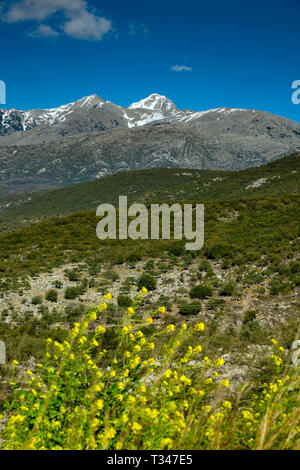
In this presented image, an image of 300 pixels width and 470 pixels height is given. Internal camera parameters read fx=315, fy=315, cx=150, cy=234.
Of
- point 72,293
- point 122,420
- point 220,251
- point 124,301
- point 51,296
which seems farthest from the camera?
point 220,251

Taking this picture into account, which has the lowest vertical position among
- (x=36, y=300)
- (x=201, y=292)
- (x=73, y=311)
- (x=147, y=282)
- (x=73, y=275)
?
(x=73, y=311)

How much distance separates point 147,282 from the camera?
16.2 m

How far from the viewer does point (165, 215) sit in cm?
3409

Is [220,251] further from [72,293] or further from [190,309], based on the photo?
[72,293]

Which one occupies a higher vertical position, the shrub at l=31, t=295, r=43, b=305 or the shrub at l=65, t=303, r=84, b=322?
the shrub at l=31, t=295, r=43, b=305

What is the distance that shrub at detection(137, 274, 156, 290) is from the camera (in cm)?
1608

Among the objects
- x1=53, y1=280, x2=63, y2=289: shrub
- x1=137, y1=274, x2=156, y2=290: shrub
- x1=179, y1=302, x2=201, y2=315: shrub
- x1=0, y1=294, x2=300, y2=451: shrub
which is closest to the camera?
x1=0, y1=294, x2=300, y2=451: shrub

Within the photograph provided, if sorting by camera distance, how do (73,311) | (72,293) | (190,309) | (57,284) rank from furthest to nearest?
(57,284) < (72,293) < (190,309) < (73,311)

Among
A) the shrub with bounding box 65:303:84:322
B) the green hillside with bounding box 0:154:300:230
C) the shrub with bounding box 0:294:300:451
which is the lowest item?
the shrub with bounding box 65:303:84:322

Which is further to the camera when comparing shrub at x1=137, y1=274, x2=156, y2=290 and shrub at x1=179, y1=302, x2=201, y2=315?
shrub at x1=137, y1=274, x2=156, y2=290

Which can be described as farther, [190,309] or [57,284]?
[57,284]

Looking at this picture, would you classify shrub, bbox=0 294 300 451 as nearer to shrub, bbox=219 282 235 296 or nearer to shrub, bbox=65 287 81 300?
shrub, bbox=219 282 235 296

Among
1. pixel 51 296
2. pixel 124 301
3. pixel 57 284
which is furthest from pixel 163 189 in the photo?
pixel 124 301

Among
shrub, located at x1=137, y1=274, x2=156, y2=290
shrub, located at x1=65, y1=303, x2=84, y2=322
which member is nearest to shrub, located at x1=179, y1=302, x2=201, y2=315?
shrub, located at x1=137, y1=274, x2=156, y2=290
